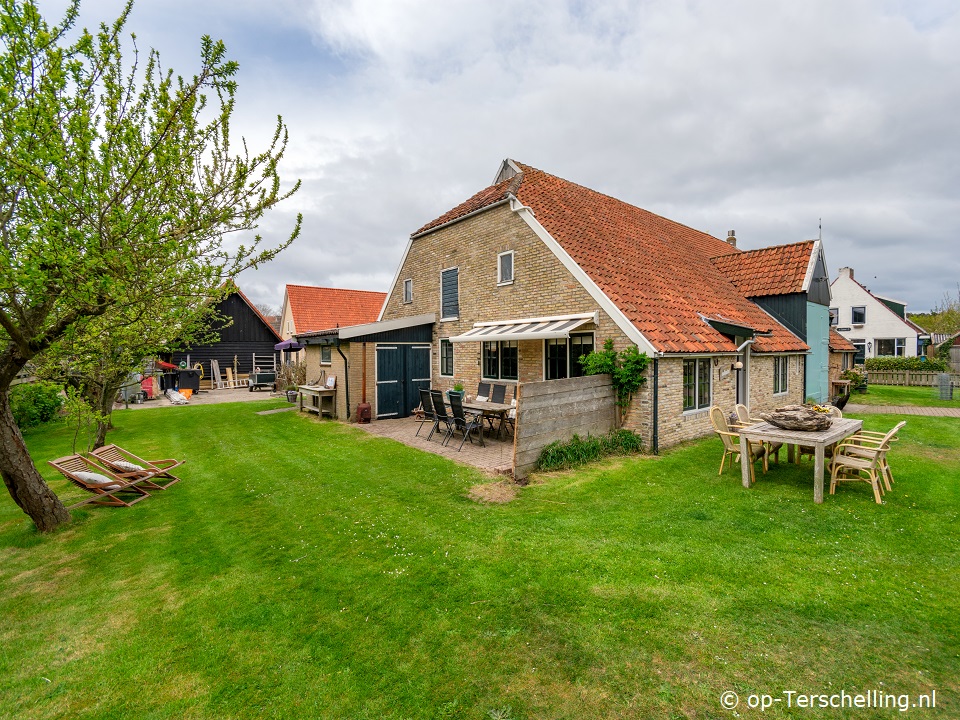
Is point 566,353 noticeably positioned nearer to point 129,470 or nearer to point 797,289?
point 129,470

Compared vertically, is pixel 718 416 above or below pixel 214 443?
above

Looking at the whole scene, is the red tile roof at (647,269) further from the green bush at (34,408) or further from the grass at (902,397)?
the green bush at (34,408)

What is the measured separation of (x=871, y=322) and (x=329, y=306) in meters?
48.5

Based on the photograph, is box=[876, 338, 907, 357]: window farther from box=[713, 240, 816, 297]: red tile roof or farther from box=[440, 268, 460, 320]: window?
box=[440, 268, 460, 320]: window

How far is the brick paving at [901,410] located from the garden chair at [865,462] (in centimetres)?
1177

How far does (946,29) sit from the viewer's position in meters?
9.59

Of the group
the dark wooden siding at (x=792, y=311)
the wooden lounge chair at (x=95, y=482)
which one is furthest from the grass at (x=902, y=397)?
the wooden lounge chair at (x=95, y=482)

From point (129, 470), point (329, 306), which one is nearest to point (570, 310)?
point (129, 470)

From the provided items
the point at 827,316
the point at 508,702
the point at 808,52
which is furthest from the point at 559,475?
the point at 827,316

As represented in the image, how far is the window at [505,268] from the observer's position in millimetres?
14195

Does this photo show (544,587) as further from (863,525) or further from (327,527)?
(863,525)

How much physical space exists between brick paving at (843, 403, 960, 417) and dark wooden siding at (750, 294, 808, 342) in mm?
3989

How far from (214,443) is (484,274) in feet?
32.8

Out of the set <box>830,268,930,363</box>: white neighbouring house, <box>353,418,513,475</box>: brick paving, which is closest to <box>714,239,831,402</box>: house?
<box>353,418,513,475</box>: brick paving
